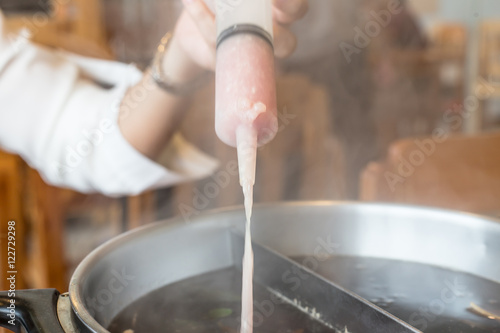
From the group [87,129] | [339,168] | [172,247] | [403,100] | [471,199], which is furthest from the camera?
[403,100]

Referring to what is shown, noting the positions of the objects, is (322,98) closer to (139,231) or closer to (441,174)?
(441,174)

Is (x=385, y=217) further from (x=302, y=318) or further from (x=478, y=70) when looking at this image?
(x=478, y=70)

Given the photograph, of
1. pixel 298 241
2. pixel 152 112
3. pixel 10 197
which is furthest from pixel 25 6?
pixel 298 241

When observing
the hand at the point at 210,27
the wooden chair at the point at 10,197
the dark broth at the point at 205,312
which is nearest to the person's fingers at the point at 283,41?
the hand at the point at 210,27

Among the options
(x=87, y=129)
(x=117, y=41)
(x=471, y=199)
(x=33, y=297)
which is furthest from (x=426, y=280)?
(x=117, y=41)

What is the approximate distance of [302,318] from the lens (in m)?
0.67

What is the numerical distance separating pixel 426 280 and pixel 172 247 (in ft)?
1.31

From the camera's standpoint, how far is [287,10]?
2.58 feet

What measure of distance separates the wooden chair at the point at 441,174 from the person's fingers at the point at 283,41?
69 centimetres

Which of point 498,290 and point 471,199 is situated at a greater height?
point 471,199

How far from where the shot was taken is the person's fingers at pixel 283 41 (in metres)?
0.82

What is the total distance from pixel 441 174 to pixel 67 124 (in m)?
1.10

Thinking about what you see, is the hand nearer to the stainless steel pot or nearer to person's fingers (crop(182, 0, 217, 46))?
person's fingers (crop(182, 0, 217, 46))

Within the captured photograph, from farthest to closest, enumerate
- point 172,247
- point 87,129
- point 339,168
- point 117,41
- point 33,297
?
point 117,41, point 339,168, point 87,129, point 172,247, point 33,297
